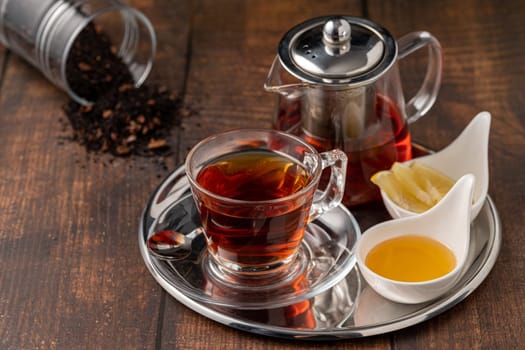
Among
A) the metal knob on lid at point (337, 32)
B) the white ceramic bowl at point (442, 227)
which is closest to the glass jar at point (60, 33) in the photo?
the metal knob on lid at point (337, 32)

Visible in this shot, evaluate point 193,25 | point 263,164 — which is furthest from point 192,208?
point 193,25

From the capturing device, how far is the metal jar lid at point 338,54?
1.14 metres

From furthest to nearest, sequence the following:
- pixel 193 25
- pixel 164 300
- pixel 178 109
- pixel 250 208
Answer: pixel 193 25
pixel 178 109
pixel 164 300
pixel 250 208

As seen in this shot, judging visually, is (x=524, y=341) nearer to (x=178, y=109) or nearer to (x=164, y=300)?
(x=164, y=300)

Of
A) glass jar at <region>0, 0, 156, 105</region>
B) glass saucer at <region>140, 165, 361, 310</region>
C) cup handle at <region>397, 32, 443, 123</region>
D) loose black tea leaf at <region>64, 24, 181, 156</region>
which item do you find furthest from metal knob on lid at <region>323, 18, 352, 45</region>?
glass jar at <region>0, 0, 156, 105</region>

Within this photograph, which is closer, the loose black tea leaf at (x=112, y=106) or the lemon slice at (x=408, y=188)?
the lemon slice at (x=408, y=188)

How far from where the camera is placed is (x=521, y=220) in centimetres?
125

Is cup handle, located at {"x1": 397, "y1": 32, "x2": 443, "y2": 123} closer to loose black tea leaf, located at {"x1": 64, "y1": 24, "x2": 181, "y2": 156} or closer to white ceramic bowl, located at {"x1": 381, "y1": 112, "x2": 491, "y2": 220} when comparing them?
white ceramic bowl, located at {"x1": 381, "y1": 112, "x2": 491, "y2": 220}

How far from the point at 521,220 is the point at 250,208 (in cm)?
46

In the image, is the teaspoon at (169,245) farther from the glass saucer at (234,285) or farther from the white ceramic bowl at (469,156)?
the white ceramic bowl at (469,156)

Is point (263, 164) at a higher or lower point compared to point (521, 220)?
higher

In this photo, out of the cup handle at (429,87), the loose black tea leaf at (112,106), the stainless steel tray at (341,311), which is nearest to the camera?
the stainless steel tray at (341,311)

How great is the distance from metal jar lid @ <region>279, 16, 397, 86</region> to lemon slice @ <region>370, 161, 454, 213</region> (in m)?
0.15

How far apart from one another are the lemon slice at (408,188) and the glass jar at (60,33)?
625 mm
